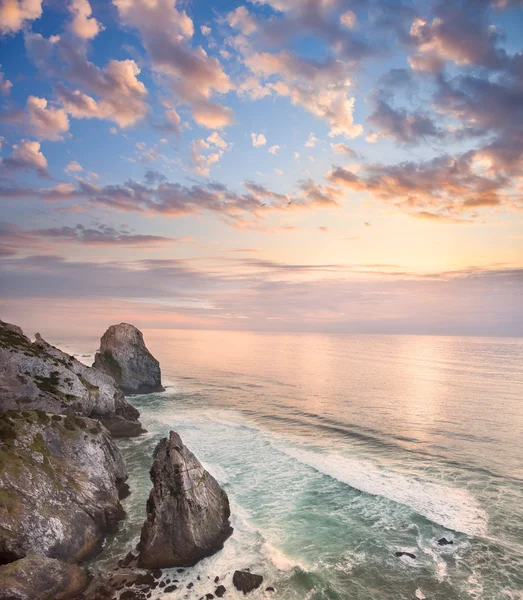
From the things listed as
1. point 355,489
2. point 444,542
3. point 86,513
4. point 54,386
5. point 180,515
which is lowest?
point 355,489

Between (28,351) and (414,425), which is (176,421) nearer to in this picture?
(28,351)

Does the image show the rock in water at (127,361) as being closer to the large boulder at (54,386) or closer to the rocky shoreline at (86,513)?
the large boulder at (54,386)

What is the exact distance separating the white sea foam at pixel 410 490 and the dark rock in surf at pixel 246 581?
1302cm

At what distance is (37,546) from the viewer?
17.7 metres

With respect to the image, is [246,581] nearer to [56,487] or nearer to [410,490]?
[56,487]

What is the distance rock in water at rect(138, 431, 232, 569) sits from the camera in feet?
62.0

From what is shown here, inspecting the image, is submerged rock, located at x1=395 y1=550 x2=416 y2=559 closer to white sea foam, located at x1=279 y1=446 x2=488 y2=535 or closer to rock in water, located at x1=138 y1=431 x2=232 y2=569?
white sea foam, located at x1=279 y1=446 x2=488 y2=535

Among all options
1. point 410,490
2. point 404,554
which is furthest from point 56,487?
point 410,490

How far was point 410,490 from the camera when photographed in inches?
1102

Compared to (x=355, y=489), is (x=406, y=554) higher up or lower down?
higher up

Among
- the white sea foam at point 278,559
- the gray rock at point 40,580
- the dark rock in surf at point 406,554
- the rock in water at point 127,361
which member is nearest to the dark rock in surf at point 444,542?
the dark rock in surf at point 406,554

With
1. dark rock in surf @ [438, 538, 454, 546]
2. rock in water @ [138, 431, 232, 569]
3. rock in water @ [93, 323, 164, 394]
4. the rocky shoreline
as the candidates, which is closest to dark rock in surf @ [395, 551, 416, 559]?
dark rock in surf @ [438, 538, 454, 546]

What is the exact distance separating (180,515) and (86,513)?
6.08 metres

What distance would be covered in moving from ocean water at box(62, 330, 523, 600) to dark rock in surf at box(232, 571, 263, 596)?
0.44m
